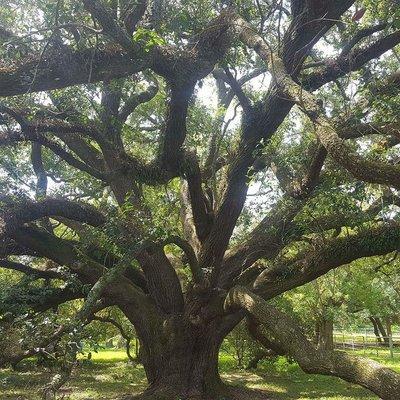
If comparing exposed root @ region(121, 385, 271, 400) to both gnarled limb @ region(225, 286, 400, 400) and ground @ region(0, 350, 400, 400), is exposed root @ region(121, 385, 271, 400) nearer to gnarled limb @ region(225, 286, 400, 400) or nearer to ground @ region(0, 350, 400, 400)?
ground @ region(0, 350, 400, 400)

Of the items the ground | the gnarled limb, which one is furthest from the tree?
the ground

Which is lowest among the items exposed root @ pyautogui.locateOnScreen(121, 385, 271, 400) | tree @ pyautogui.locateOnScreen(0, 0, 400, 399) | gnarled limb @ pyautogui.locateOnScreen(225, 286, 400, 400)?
exposed root @ pyautogui.locateOnScreen(121, 385, 271, 400)

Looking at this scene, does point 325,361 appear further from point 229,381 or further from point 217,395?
point 229,381

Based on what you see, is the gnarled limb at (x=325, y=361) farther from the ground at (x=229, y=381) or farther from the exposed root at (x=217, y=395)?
the ground at (x=229, y=381)

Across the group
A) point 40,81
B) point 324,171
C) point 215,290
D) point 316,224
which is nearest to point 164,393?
point 215,290

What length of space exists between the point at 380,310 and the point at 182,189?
67.3ft

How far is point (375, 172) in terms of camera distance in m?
3.87

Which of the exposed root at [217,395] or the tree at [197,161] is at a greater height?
the tree at [197,161]

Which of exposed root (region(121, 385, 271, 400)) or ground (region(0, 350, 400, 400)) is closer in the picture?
exposed root (region(121, 385, 271, 400))

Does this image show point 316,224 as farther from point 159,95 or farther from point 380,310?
point 380,310

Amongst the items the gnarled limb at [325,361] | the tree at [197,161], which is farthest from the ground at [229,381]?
the gnarled limb at [325,361]

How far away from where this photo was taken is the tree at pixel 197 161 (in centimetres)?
548

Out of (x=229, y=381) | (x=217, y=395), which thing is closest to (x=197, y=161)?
(x=217, y=395)

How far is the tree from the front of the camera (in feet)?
18.0
